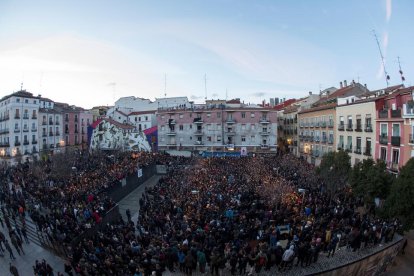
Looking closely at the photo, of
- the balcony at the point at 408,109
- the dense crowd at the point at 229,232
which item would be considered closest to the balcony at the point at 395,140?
the balcony at the point at 408,109

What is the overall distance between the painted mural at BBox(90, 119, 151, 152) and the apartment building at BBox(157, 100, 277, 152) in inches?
183

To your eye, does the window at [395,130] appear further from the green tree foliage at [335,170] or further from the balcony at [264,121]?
the balcony at [264,121]

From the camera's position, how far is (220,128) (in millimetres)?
53844

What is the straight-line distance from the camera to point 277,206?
21156 mm

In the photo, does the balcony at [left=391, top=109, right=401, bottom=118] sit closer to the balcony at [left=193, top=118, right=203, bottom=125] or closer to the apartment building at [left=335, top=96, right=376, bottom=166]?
the apartment building at [left=335, top=96, right=376, bottom=166]

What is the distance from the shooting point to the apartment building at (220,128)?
53000mm

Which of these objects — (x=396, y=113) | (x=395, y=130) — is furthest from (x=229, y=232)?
(x=395, y=130)

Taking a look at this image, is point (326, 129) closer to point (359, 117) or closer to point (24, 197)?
point (359, 117)

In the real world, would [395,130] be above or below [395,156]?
above

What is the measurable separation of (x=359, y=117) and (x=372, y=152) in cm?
454

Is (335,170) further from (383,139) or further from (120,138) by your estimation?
(120,138)

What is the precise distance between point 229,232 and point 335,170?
16384 mm

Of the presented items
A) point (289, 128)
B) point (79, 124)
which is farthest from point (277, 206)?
point (79, 124)

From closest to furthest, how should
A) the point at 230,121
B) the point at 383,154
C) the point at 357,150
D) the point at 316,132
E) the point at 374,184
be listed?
the point at 374,184 < the point at 383,154 < the point at 357,150 < the point at 316,132 < the point at 230,121
